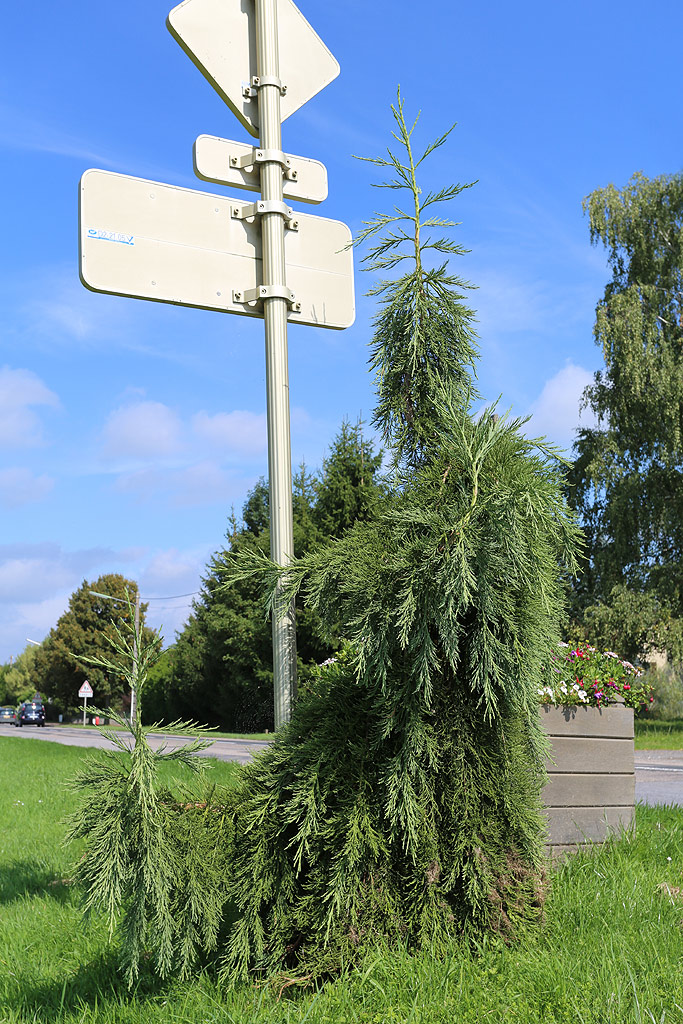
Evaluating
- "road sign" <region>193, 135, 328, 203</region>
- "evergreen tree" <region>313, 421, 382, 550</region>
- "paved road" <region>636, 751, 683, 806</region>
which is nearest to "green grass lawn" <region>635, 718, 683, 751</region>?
"paved road" <region>636, 751, 683, 806</region>

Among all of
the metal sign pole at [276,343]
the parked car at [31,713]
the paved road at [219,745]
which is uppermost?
the metal sign pole at [276,343]

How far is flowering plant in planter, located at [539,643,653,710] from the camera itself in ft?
15.3

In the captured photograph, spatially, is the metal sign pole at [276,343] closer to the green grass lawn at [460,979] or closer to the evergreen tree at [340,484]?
the green grass lawn at [460,979]

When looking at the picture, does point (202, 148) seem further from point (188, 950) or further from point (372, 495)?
point (188, 950)

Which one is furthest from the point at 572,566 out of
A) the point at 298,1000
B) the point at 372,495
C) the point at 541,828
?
the point at 298,1000

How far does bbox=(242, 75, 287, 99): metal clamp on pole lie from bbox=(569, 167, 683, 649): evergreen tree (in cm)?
1861

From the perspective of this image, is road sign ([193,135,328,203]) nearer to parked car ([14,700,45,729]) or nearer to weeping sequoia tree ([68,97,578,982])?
weeping sequoia tree ([68,97,578,982])

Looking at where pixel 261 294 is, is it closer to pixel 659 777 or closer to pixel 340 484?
pixel 659 777

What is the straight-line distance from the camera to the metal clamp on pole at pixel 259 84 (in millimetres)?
3334

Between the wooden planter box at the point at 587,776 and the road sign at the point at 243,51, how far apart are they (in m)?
3.45

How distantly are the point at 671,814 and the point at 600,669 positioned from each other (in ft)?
4.90

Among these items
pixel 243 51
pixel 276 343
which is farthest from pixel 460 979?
pixel 243 51

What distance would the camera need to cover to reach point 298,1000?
8.11 ft

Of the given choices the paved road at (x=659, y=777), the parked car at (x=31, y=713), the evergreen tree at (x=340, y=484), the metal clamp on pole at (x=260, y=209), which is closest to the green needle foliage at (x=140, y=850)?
the metal clamp on pole at (x=260, y=209)
